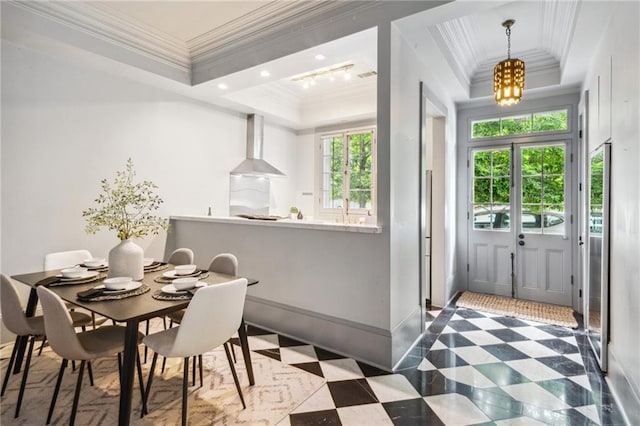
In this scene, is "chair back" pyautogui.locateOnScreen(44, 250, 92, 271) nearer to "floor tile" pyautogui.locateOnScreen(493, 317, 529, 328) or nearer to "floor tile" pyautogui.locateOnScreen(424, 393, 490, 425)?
"floor tile" pyautogui.locateOnScreen(424, 393, 490, 425)

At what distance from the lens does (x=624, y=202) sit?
6.64 ft

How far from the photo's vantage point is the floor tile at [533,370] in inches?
94.8

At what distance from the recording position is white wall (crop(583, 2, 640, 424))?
5.95 ft

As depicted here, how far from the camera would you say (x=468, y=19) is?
3119 millimetres

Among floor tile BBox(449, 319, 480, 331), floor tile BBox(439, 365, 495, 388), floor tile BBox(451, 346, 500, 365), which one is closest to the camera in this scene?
floor tile BBox(439, 365, 495, 388)

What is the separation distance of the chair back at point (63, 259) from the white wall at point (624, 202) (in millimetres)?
4056

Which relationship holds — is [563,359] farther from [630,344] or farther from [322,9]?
[322,9]

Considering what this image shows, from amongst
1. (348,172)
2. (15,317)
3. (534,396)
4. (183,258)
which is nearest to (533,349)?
(534,396)

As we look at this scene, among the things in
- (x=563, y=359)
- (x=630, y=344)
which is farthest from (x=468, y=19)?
(x=563, y=359)

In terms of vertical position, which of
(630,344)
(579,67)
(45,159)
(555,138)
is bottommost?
(630,344)

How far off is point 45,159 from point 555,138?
19.3 ft

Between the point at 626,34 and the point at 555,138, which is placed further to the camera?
the point at 555,138

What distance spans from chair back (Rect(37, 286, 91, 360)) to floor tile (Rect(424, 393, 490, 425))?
80.7 inches

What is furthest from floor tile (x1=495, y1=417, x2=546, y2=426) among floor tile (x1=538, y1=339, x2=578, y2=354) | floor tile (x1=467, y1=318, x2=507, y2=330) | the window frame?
the window frame
